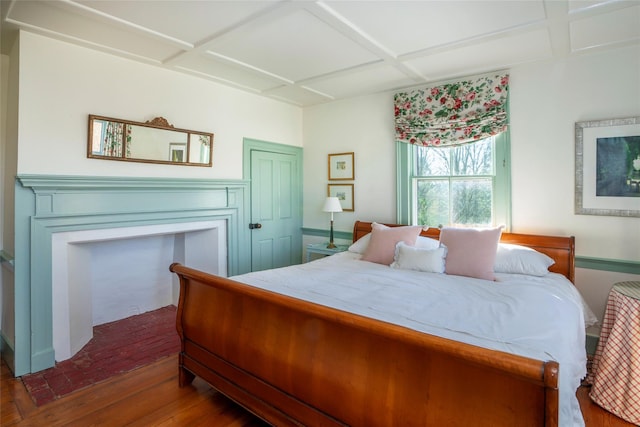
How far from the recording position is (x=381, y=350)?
143 cm

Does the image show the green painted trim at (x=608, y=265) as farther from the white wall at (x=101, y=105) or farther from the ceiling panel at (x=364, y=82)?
the white wall at (x=101, y=105)

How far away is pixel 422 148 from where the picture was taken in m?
3.73

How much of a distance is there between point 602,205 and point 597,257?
0.42 metres

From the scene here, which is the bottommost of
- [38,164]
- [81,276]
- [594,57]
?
[81,276]

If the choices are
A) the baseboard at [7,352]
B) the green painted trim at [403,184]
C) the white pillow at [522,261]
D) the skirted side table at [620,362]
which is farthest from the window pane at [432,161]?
the baseboard at [7,352]

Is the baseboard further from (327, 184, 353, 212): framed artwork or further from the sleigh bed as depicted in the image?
(327, 184, 353, 212): framed artwork

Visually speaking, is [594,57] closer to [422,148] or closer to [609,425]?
[422,148]

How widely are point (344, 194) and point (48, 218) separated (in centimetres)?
295

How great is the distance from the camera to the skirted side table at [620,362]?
200 cm

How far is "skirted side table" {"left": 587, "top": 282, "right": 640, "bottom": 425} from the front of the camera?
200 cm

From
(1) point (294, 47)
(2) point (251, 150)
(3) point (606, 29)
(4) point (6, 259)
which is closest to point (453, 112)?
(3) point (606, 29)

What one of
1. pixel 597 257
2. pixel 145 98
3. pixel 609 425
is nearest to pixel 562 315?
pixel 609 425

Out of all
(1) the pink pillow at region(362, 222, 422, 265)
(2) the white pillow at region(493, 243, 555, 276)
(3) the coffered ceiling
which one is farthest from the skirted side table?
(3) the coffered ceiling

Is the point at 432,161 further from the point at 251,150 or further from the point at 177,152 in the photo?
the point at 177,152
